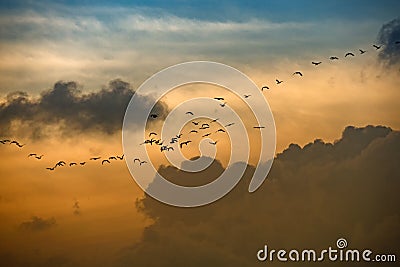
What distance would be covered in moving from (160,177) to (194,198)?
1.24m

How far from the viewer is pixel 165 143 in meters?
32.3

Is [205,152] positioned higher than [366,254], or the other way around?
[205,152]

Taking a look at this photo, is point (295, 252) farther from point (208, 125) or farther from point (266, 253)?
point (208, 125)

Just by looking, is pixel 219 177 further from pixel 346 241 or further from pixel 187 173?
pixel 346 241

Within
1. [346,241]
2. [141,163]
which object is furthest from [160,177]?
[346,241]

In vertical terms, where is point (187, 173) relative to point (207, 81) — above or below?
below

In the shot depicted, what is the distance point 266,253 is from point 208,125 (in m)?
4.29

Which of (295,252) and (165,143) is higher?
(165,143)

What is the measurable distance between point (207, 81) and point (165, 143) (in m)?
2.33

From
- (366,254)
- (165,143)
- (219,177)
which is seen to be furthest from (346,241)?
(165,143)

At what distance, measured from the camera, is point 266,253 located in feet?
104

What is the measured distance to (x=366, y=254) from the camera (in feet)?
103

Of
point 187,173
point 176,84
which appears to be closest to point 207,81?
point 176,84

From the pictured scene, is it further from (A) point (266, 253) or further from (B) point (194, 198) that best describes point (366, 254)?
(B) point (194, 198)
